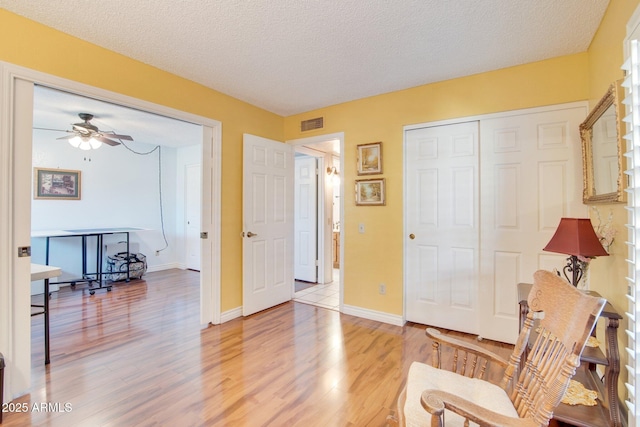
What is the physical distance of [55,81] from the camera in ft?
6.73

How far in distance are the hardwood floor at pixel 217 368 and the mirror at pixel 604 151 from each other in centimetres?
151

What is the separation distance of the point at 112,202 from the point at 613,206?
640cm

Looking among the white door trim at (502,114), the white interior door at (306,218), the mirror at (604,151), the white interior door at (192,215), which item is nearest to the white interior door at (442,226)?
the white door trim at (502,114)

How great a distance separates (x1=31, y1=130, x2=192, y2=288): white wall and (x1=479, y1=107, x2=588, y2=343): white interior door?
5086 millimetres

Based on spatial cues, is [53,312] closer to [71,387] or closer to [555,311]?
[71,387]

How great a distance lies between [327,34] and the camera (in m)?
2.13

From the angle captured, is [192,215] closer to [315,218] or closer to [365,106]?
[315,218]

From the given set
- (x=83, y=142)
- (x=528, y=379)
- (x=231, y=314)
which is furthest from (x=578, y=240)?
(x=83, y=142)

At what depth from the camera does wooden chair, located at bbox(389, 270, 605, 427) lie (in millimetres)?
930

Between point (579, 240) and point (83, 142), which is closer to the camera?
point (579, 240)

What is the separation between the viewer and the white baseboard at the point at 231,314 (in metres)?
3.17

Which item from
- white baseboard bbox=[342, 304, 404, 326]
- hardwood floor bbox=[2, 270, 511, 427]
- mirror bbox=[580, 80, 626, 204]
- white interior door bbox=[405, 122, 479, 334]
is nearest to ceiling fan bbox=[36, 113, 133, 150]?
hardwood floor bbox=[2, 270, 511, 427]

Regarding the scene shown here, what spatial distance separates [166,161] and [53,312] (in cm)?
333

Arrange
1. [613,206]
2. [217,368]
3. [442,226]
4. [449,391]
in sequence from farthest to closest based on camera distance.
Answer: [442,226]
[217,368]
[613,206]
[449,391]
